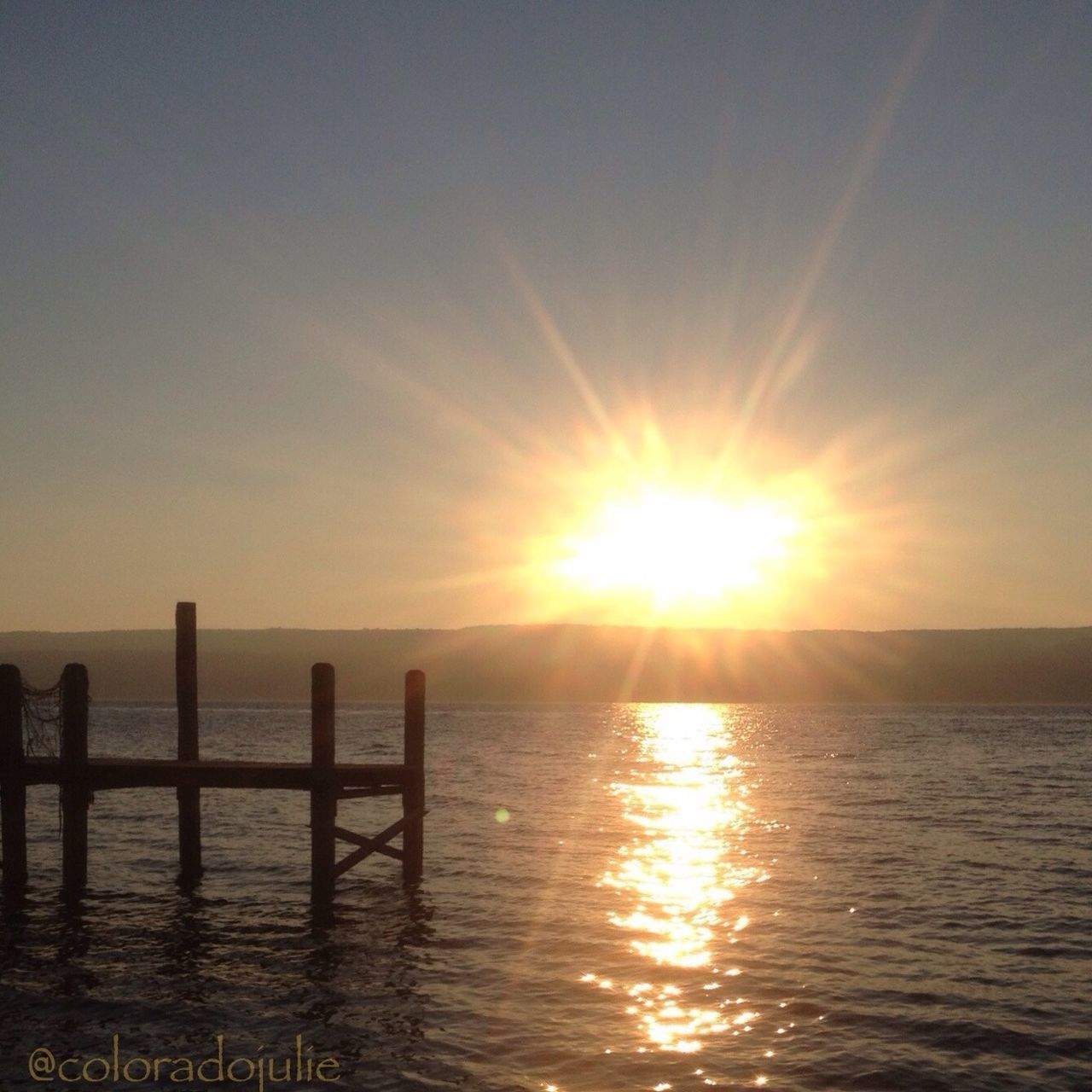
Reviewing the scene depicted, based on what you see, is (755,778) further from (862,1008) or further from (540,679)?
(540,679)

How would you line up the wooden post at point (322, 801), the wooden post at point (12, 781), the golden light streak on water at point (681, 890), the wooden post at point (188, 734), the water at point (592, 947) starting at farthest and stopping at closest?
1. the wooden post at point (188, 734)
2. the wooden post at point (12, 781)
3. the wooden post at point (322, 801)
4. the golden light streak on water at point (681, 890)
5. the water at point (592, 947)

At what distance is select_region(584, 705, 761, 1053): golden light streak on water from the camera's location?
1470 cm

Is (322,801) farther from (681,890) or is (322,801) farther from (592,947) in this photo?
(681,890)

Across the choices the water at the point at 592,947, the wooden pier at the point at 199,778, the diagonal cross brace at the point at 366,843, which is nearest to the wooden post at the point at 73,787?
the wooden pier at the point at 199,778

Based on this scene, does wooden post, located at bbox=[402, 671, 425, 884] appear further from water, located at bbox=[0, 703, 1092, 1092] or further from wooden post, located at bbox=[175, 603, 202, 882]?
wooden post, located at bbox=[175, 603, 202, 882]

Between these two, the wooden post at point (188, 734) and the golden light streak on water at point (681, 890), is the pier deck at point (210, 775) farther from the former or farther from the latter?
the golden light streak on water at point (681, 890)

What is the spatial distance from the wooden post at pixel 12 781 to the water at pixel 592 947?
0.82m

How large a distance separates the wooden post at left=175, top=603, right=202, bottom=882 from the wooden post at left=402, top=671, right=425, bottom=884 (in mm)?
4282

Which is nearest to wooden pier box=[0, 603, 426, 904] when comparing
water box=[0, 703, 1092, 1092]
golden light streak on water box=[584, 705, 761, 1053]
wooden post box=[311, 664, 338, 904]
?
wooden post box=[311, 664, 338, 904]

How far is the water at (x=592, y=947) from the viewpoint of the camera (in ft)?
43.5

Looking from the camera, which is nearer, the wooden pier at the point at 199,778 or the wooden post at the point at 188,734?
the wooden pier at the point at 199,778

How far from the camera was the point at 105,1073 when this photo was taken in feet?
Result: 41.6

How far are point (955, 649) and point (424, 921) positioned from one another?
171 metres

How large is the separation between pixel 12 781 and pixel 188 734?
11.0 feet
